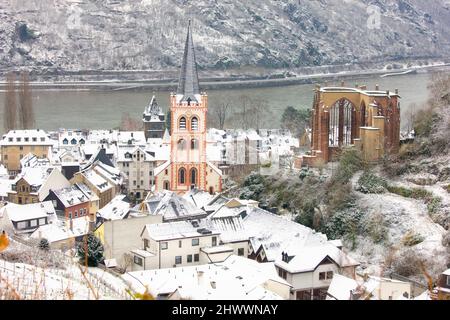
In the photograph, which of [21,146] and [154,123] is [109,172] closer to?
[21,146]

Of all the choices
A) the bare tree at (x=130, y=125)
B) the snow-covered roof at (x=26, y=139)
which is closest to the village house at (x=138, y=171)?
the snow-covered roof at (x=26, y=139)

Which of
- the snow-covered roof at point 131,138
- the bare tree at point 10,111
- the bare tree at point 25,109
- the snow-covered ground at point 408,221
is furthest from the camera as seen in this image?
the bare tree at point 25,109

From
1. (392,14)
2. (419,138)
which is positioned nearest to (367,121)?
(419,138)

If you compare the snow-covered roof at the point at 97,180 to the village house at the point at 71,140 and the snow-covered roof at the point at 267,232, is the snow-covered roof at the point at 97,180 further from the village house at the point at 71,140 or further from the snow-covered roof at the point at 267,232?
the snow-covered roof at the point at 267,232

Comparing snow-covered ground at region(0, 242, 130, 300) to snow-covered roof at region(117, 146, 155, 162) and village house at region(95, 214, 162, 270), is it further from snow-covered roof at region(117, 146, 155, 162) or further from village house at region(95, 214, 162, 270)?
snow-covered roof at region(117, 146, 155, 162)

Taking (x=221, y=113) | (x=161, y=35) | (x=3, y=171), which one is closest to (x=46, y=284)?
(x=3, y=171)
